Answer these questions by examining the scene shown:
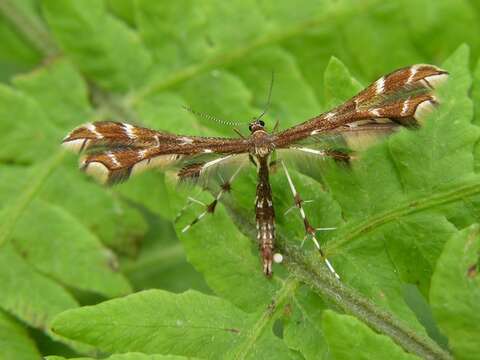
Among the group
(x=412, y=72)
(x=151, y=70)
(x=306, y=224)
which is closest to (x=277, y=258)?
(x=306, y=224)

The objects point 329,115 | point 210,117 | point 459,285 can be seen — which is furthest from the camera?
point 210,117

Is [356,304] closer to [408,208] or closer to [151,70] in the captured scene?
[408,208]

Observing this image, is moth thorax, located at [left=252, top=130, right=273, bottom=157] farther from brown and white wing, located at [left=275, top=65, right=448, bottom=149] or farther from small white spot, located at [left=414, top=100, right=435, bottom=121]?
small white spot, located at [left=414, top=100, right=435, bottom=121]

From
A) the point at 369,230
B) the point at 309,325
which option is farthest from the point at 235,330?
the point at 369,230

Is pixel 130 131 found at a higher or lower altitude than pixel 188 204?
higher

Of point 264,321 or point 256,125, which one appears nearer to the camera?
point 264,321

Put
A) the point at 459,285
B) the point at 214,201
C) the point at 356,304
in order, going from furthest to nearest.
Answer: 1. the point at 214,201
2. the point at 356,304
3. the point at 459,285

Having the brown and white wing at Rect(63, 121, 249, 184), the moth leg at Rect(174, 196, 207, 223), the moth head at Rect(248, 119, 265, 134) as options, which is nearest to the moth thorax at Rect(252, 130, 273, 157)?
the brown and white wing at Rect(63, 121, 249, 184)

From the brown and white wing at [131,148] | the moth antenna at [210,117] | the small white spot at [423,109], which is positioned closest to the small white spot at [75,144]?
the brown and white wing at [131,148]
